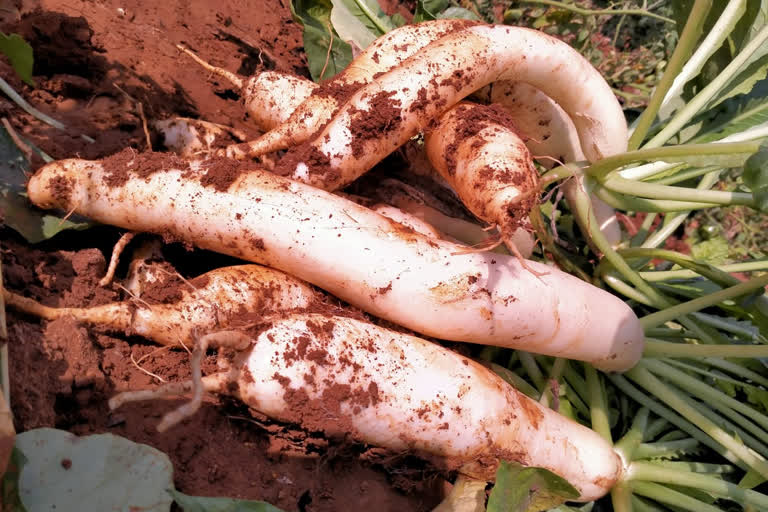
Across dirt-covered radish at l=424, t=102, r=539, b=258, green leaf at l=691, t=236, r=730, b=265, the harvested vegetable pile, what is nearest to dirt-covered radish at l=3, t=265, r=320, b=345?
the harvested vegetable pile

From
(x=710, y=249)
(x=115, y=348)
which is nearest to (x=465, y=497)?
(x=115, y=348)

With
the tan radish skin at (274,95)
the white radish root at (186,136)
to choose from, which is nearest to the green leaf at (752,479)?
the tan radish skin at (274,95)

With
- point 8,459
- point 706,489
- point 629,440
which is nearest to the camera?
point 8,459

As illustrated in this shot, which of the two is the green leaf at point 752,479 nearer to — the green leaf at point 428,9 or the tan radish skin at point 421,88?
the tan radish skin at point 421,88

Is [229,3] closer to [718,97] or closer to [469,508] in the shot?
→ [718,97]

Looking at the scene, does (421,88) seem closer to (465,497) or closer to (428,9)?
(428,9)

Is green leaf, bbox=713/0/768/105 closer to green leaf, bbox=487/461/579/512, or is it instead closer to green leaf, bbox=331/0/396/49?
green leaf, bbox=331/0/396/49

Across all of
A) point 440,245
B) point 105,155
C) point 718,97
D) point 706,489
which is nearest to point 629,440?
point 706,489
